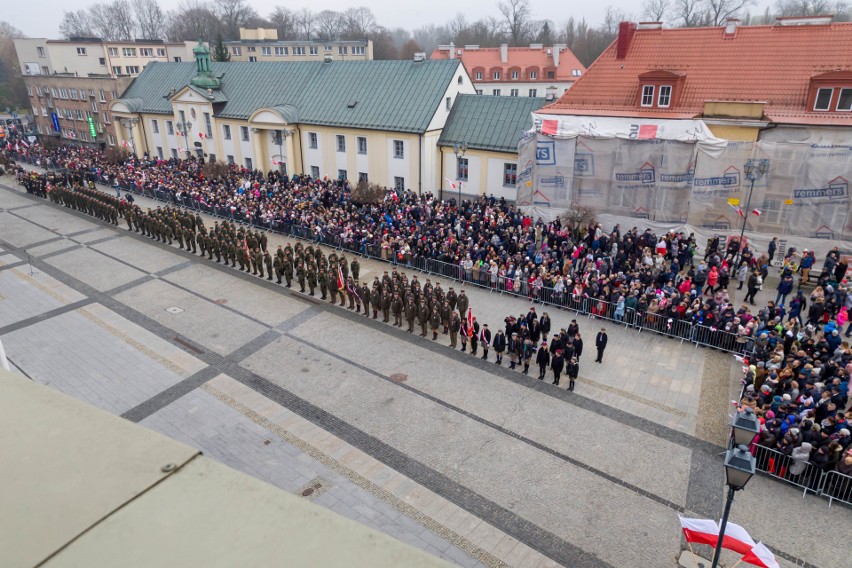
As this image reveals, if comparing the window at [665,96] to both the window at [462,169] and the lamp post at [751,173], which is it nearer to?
the lamp post at [751,173]

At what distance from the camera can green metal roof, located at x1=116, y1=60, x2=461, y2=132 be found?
101 ft

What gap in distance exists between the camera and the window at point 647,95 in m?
24.2

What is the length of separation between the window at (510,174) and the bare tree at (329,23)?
98352 mm

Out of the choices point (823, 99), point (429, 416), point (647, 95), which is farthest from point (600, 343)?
point (823, 99)

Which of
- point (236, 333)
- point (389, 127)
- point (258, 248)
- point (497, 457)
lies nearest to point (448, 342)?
point (497, 457)

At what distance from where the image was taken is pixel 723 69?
918 inches

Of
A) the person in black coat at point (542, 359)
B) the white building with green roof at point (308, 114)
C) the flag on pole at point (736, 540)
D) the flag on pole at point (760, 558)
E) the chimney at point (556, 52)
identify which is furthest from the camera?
the chimney at point (556, 52)

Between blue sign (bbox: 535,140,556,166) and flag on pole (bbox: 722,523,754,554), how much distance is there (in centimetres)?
1908

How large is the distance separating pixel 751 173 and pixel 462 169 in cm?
1455

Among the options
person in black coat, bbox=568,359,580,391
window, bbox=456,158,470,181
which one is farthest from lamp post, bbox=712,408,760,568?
window, bbox=456,158,470,181

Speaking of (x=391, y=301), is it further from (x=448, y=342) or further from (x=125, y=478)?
(x=125, y=478)

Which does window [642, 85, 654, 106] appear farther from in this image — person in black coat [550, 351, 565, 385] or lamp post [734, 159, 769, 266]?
person in black coat [550, 351, 565, 385]

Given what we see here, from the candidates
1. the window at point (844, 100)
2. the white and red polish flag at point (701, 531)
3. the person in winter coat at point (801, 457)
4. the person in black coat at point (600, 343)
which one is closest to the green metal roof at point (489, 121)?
the window at point (844, 100)

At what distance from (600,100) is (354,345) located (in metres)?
17.0
